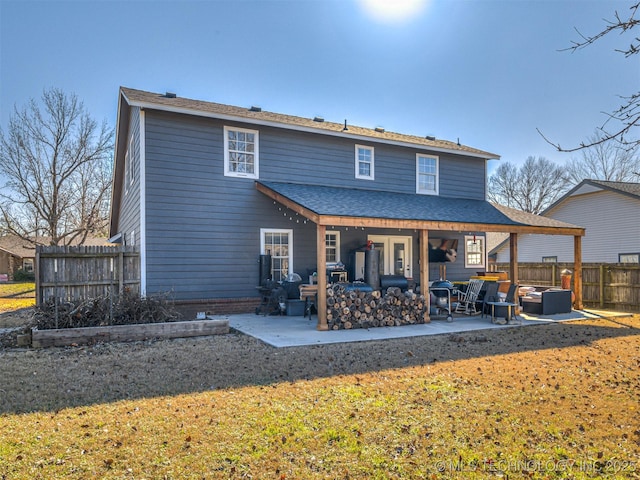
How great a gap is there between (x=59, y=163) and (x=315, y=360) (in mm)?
25211

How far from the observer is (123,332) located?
Answer: 7684 mm

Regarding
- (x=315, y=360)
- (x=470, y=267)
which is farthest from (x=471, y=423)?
(x=470, y=267)

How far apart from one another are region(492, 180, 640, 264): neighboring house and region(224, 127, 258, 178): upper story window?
14438mm

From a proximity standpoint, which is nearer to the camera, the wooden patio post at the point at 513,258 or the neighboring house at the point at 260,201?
the neighboring house at the point at 260,201

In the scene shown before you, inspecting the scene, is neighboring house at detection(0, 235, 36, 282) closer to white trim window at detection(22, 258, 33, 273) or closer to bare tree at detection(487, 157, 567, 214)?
white trim window at detection(22, 258, 33, 273)

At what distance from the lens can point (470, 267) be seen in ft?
51.0

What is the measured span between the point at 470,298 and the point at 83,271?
9048mm

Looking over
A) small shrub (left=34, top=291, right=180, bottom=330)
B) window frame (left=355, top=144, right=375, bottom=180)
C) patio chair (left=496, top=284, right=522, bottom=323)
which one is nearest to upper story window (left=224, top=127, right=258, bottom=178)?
window frame (left=355, top=144, right=375, bottom=180)

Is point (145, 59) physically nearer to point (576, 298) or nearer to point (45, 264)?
point (45, 264)

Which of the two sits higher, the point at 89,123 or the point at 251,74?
the point at 89,123

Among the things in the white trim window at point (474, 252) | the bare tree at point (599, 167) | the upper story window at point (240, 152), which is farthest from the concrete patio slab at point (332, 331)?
the bare tree at point (599, 167)

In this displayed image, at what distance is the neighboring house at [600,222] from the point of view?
16.9 m

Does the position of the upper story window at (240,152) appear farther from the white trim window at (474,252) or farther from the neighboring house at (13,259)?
the neighboring house at (13,259)

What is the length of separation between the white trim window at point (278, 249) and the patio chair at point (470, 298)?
470 cm
